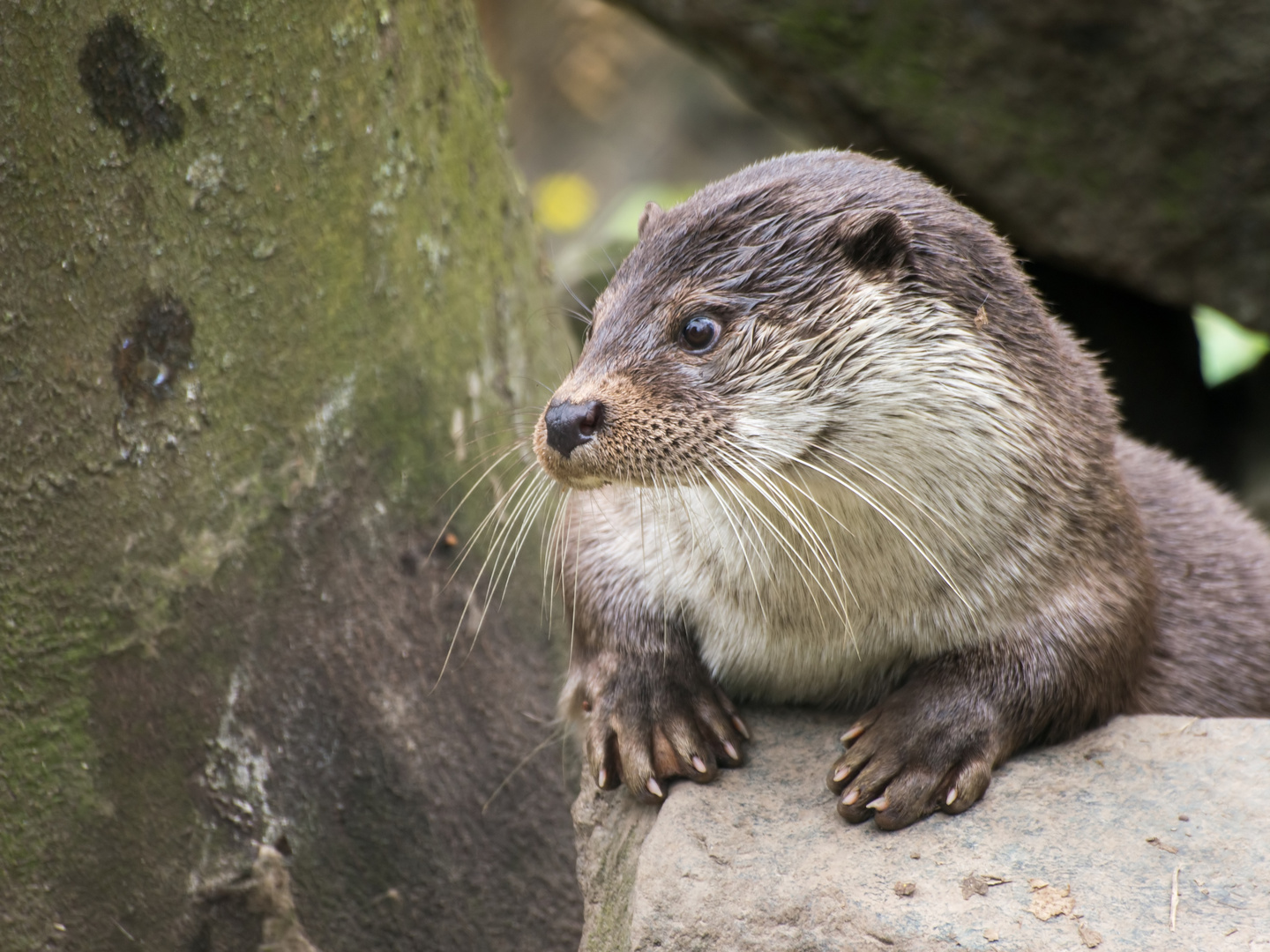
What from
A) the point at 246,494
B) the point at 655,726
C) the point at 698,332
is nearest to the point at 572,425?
the point at 698,332

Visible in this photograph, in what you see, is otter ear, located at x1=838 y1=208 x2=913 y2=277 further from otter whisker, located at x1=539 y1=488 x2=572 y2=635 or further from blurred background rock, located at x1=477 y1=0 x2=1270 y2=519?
blurred background rock, located at x1=477 y1=0 x2=1270 y2=519

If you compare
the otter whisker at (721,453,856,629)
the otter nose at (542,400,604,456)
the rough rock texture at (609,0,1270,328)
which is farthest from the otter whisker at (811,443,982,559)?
the rough rock texture at (609,0,1270,328)

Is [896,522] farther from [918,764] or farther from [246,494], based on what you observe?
[246,494]

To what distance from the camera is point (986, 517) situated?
7.25 feet

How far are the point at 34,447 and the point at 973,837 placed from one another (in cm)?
176

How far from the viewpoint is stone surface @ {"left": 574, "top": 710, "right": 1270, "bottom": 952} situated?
6.30ft

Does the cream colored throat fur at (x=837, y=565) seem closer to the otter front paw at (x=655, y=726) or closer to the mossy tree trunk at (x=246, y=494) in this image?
the otter front paw at (x=655, y=726)

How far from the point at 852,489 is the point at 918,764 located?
489 mm

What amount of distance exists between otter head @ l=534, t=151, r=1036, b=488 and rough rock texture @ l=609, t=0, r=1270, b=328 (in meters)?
2.07

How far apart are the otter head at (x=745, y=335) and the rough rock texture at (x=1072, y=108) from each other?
6.79ft

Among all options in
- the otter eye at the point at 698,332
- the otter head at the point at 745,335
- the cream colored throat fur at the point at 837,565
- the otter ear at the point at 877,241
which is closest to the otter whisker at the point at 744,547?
the cream colored throat fur at the point at 837,565

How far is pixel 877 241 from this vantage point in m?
2.18

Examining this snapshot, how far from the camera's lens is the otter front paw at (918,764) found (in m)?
2.14

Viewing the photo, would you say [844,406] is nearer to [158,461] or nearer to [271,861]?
[158,461]
